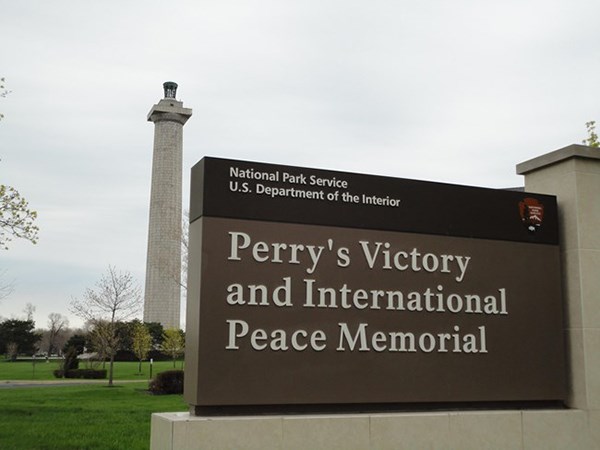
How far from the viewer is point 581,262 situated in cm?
884

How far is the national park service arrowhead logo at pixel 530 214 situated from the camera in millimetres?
8844

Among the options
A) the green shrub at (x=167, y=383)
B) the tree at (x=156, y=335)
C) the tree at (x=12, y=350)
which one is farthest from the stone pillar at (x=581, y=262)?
the tree at (x=12, y=350)

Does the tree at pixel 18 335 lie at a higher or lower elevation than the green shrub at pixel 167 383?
higher

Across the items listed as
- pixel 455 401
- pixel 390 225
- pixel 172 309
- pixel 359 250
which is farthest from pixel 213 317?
pixel 172 309

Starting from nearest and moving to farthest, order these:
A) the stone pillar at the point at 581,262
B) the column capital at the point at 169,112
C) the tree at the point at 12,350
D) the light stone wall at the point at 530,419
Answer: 1. the light stone wall at the point at 530,419
2. the stone pillar at the point at 581,262
3. the tree at the point at 12,350
4. the column capital at the point at 169,112

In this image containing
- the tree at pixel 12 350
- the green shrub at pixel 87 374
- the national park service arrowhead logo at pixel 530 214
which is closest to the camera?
the national park service arrowhead logo at pixel 530 214

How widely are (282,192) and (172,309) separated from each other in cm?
5846

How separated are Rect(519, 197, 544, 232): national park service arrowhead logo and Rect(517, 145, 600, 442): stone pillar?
17.1 inches

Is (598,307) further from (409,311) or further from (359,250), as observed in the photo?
(359,250)

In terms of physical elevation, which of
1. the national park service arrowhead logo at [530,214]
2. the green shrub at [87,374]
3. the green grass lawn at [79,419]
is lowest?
the green grass lawn at [79,419]

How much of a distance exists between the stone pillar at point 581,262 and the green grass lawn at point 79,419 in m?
6.82

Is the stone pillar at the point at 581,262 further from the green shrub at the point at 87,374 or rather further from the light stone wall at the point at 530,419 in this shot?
the green shrub at the point at 87,374

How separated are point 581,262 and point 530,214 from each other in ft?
2.82

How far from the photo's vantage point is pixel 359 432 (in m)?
7.36
